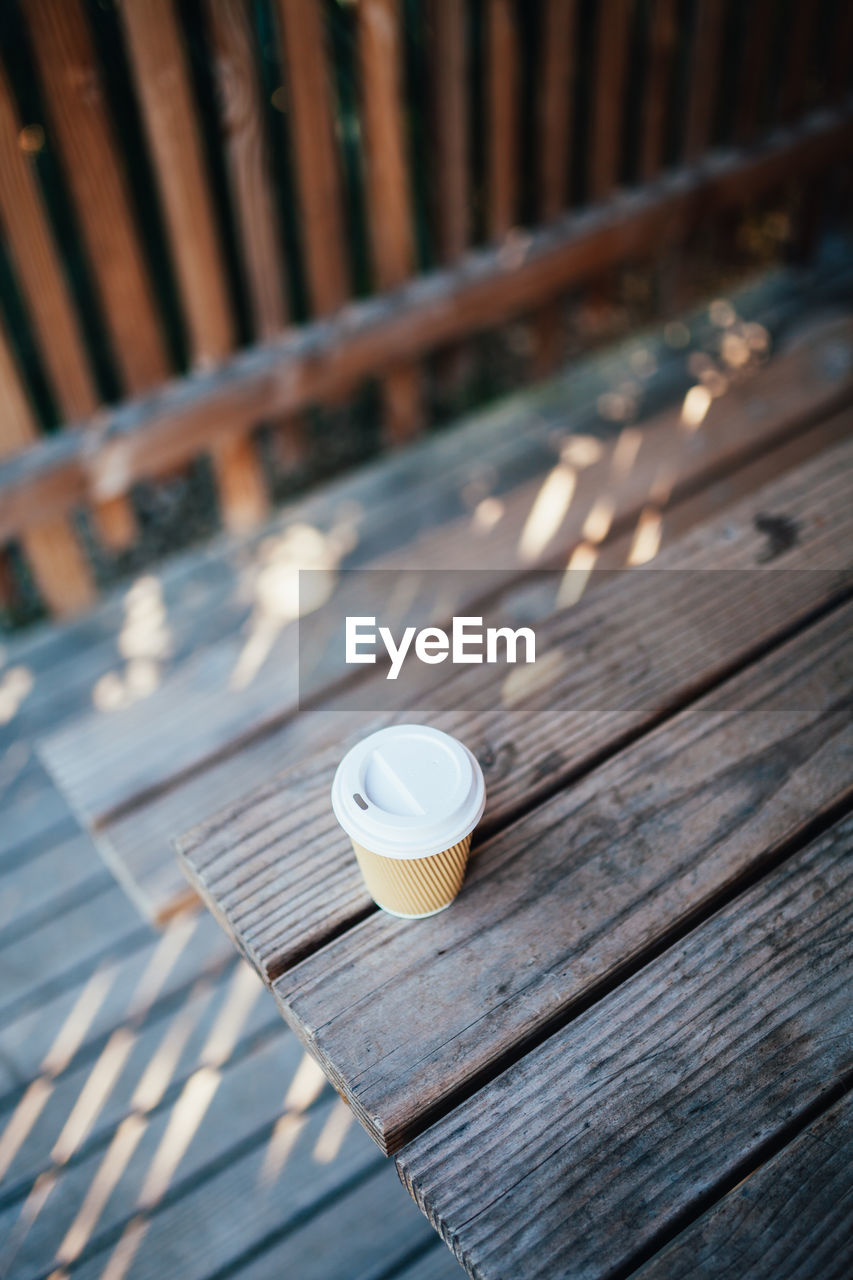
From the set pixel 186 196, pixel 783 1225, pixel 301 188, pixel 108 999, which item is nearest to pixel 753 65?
pixel 301 188

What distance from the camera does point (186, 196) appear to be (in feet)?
6.84

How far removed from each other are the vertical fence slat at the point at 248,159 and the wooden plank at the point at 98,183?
27cm

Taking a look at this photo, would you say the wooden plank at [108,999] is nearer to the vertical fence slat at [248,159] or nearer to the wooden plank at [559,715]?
the wooden plank at [559,715]

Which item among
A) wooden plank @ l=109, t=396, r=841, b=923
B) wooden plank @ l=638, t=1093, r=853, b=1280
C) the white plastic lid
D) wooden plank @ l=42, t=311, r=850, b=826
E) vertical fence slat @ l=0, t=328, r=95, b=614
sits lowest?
wooden plank @ l=638, t=1093, r=853, b=1280

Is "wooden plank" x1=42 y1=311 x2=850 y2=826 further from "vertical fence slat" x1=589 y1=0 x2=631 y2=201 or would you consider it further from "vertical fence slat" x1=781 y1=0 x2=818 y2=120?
"vertical fence slat" x1=781 y1=0 x2=818 y2=120

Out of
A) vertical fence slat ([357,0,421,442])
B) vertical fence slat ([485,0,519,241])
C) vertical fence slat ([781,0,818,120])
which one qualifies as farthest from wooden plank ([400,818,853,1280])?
vertical fence slat ([781,0,818,120])

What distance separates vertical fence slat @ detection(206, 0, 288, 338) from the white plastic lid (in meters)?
1.82

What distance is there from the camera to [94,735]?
4.80ft

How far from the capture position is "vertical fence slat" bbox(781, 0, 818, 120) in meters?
2.89

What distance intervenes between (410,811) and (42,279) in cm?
173

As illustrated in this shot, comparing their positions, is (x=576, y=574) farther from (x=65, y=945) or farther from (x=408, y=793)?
(x=65, y=945)

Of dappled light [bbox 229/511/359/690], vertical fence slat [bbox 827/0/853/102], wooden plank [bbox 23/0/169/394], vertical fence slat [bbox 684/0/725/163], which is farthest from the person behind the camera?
vertical fence slat [bbox 827/0/853/102]

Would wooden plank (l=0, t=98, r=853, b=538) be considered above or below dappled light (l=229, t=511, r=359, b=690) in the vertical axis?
above

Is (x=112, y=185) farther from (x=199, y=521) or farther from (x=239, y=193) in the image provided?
(x=199, y=521)
